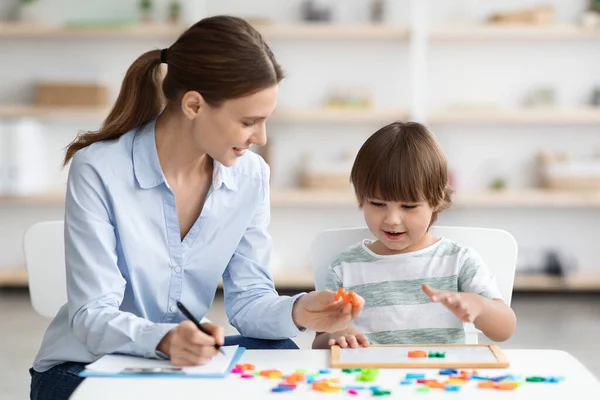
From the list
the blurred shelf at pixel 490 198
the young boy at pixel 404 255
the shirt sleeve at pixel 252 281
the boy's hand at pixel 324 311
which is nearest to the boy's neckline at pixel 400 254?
the young boy at pixel 404 255

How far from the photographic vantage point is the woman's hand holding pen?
4.51ft

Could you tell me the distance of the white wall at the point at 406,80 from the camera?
507 cm

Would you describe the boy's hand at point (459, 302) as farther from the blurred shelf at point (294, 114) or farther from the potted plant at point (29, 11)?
the potted plant at point (29, 11)

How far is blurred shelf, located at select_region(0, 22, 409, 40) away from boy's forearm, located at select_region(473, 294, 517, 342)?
10.9ft

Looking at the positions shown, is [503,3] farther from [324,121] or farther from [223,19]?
[223,19]

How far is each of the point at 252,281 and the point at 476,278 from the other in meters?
0.46

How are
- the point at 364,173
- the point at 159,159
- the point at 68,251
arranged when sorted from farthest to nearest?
the point at 364,173 < the point at 159,159 < the point at 68,251

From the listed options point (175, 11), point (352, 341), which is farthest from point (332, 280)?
point (175, 11)

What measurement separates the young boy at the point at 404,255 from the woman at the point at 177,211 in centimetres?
20

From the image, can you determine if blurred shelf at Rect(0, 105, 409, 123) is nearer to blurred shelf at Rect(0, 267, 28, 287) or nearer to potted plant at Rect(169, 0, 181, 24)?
potted plant at Rect(169, 0, 181, 24)

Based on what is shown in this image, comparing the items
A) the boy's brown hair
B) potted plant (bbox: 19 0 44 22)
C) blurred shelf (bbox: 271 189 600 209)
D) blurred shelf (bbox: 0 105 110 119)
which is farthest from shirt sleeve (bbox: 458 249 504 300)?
potted plant (bbox: 19 0 44 22)

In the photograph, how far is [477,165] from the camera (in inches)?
202

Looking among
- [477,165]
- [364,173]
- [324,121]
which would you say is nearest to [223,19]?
[364,173]

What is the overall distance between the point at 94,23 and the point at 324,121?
137 centimetres
